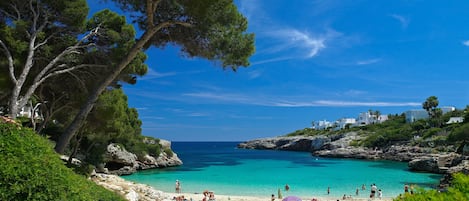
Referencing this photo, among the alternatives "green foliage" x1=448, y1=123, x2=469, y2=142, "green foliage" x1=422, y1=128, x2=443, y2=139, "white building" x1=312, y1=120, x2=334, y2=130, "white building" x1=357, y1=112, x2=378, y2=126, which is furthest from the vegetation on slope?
"white building" x1=312, y1=120, x2=334, y2=130

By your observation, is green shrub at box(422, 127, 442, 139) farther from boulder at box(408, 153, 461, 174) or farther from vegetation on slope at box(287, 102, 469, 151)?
boulder at box(408, 153, 461, 174)

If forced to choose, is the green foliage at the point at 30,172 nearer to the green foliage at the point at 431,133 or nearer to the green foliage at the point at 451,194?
the green foliage at the point at 451,194

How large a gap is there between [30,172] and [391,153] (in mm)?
74885

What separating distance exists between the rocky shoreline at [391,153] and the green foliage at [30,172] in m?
33.9

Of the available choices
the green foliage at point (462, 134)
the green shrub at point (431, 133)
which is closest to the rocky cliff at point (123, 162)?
the green foliage at point (462, 134)

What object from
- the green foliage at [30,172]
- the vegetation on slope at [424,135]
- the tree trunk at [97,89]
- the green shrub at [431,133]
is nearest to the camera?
the green foliage at [30,172]

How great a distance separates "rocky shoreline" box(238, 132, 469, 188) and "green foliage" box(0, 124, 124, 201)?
3392 cm

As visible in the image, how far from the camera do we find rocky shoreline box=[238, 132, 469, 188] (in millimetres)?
42822

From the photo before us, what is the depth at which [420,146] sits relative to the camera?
67750 millimetres

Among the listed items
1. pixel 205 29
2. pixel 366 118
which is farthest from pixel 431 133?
pixel 205 29

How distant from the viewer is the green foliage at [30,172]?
4438 mm

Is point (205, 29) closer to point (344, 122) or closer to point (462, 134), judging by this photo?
point (462, 134)

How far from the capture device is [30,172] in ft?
15.0

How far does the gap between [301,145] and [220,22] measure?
4340 inches
